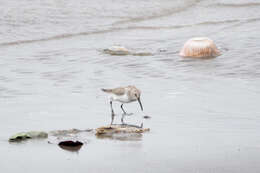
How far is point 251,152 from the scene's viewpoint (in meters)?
6.11

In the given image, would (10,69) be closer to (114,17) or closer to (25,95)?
(25,95)

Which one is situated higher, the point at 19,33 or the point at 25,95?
the point at 19,33

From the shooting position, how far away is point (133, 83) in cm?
1030

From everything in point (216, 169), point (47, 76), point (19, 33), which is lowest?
point (216, 169)

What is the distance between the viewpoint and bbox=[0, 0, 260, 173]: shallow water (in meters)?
6.04

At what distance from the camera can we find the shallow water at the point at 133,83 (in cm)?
604

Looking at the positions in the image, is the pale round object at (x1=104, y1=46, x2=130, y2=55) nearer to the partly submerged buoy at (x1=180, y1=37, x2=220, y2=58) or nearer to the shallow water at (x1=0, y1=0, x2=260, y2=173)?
the shallow water at (x1=0, y1=0, x2=260, y2=173)

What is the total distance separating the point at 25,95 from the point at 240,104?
3.48 metres

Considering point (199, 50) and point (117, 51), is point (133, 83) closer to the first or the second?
point (199, 50)

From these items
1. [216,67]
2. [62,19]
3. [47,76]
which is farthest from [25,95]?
[62,19]

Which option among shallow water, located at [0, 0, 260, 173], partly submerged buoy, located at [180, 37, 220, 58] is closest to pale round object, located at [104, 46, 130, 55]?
shallow water, located at [0, 0, 260, 173]

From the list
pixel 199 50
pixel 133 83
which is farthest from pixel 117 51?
pixel 133 83

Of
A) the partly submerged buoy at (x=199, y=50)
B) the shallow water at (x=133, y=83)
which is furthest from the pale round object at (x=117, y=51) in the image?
the partly submerged buoy at (x=199, y=50)

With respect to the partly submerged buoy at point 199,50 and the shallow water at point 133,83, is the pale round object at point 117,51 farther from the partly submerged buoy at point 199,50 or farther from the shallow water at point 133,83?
the partly submerged buoy at point 199,50
